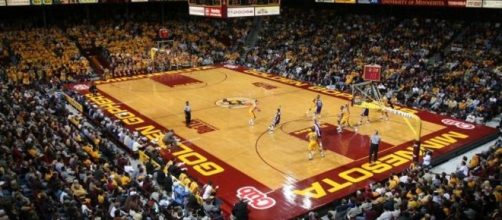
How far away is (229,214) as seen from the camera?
527 inches

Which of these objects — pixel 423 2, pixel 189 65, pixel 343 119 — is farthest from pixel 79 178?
pixel 423 2

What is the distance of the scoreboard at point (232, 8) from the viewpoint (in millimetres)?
26172

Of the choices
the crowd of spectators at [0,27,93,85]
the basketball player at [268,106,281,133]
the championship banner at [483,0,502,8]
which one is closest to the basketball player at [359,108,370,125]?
the basketball player at [268,106,281,133]

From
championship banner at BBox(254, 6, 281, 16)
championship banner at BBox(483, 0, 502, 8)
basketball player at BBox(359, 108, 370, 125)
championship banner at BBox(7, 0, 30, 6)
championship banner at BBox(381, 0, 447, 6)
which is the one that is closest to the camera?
basketball player at BBox(359, 108, 370, 125)

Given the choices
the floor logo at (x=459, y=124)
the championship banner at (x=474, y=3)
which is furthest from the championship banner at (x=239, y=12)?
the floor logo at (x=459, y=124)

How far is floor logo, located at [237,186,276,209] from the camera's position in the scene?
45.2ft

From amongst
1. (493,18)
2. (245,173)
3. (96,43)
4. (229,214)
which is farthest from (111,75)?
(493,18)

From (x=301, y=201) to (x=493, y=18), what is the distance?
22606 millimetres

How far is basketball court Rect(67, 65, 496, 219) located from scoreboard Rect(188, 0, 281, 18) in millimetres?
4116

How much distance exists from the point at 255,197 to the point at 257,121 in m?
7.18

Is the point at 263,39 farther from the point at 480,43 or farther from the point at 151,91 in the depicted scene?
the point at 480,43

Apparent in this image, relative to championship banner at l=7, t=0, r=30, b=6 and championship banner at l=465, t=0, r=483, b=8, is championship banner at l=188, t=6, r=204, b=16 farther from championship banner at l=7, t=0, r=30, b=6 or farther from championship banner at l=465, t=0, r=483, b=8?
championship banner at l=465, t=0, r=483, b=8

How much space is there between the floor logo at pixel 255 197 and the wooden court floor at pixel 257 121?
1.99 feet

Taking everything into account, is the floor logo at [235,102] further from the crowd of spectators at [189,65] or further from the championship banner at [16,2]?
the championship banner at [16,2]
